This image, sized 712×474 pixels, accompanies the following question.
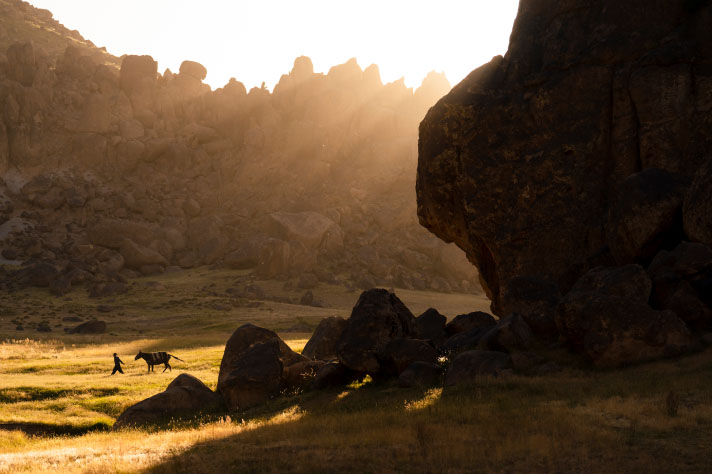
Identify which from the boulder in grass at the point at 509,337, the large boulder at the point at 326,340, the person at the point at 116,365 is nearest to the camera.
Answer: the boulder in grass at the point at 509,337

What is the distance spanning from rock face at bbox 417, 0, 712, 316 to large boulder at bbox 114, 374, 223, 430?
14759 millimetres

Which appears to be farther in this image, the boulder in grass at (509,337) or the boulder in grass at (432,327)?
the boulder in grass at (432,327)

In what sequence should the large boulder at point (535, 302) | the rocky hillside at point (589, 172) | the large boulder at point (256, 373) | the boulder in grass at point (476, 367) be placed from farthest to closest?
the large boulder at point (256, 373) < the large boulder at point (535, 302) < the rocky hillside at point (589, 172) < the boulder in grass at point (476, 367)

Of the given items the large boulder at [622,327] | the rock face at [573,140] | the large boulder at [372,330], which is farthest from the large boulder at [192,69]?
the large boulder at [622,327]

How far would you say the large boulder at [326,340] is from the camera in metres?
34.8

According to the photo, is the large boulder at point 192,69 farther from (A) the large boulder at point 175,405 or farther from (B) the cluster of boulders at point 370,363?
(A) the large boulder at point 175,405

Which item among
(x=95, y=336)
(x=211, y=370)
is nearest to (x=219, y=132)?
(x=95, y=336)

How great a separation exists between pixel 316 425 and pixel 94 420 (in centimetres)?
1283

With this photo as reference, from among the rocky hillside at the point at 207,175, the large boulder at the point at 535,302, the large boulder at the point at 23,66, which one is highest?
the large boulder at the point at 23,66

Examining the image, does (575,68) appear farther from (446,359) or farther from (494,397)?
(494,397)

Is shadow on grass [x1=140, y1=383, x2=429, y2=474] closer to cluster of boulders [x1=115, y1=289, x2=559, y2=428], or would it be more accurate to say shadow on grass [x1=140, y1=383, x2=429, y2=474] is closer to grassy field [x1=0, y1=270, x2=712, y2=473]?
grassy field [x1=0, y1=270, x2=712, y2=473]

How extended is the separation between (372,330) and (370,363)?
5.82 feet

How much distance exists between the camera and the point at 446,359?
86.7 ft

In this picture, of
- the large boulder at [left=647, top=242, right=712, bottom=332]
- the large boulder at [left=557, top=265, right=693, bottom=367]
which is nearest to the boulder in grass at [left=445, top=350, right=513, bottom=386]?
the large boulder at [left=557, top=265, right=693, bottom=367]
